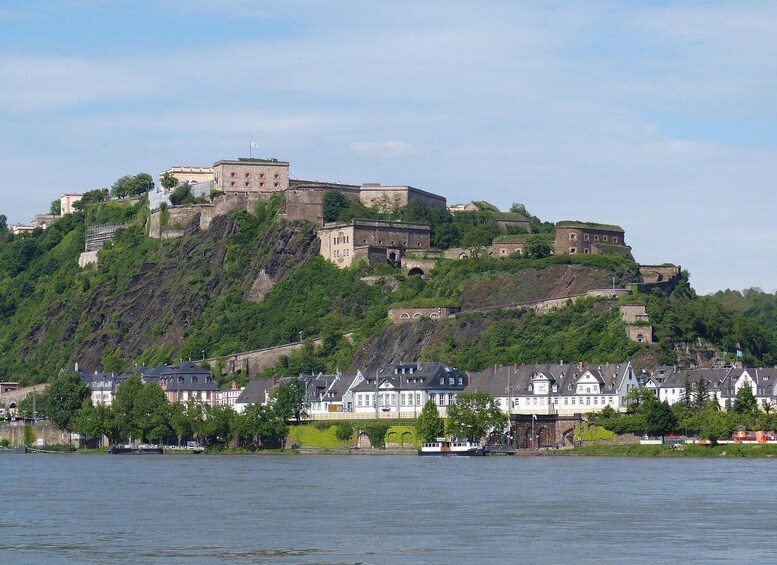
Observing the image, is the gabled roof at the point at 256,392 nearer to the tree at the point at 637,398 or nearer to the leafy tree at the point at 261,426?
the leafy tree at the point at 261,426

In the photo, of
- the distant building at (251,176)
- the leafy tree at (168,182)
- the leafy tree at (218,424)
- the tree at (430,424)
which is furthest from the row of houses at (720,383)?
the leafy tree at (168,182)

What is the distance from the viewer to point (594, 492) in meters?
61.4

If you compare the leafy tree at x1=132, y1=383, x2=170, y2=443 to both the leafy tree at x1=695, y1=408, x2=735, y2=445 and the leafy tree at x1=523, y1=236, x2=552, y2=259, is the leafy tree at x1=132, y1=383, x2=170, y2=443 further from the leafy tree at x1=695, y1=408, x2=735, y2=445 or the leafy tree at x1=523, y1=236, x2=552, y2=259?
the leafy tree at x1=523, y1=236, x2=552, y2=259

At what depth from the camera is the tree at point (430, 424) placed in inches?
3767

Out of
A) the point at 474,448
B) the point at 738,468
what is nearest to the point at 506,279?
the point at 474,448

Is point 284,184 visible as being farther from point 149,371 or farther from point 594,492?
point 594,492

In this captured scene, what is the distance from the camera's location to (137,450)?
108 meters

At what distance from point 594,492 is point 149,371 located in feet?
237

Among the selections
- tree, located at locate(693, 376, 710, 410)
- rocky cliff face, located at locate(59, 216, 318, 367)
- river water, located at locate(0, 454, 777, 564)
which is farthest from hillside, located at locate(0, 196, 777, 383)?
river water, located at locate(0, 454, 777, 564)

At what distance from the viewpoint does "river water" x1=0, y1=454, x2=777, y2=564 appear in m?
43.2

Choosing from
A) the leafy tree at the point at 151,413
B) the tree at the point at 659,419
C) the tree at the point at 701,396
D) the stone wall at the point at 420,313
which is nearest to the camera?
the tree at the point at 659,419

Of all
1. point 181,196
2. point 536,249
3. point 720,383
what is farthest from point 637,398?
point 181,196

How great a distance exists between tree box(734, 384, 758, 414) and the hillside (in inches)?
536

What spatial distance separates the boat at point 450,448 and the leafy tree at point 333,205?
55410 millimetres
